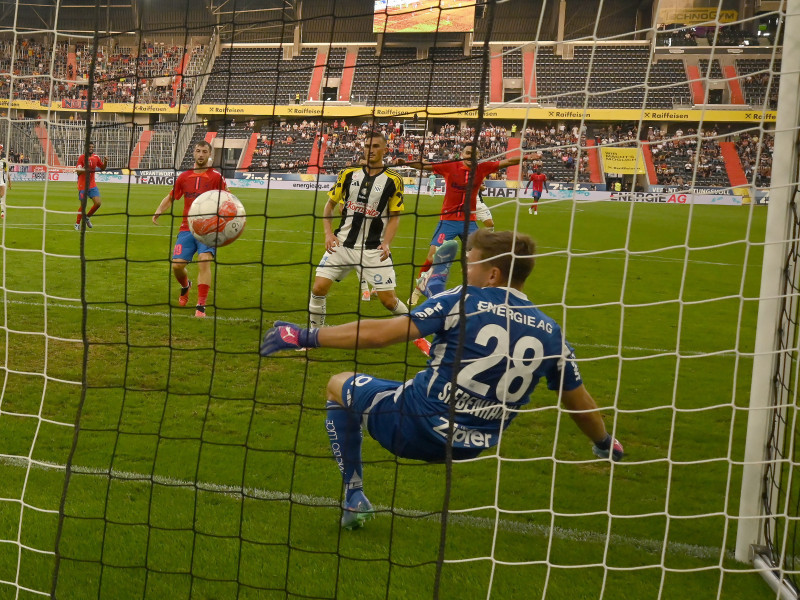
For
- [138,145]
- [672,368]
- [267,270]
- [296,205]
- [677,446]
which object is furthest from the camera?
[138,145]

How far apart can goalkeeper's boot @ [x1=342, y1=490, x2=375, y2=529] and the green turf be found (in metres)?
0.08

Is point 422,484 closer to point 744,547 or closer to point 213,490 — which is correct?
point 213,490

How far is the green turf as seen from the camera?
3.19 metres

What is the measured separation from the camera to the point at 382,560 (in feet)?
10.4

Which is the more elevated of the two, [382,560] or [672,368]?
[672,368]

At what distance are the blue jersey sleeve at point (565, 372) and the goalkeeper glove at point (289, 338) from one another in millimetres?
1039

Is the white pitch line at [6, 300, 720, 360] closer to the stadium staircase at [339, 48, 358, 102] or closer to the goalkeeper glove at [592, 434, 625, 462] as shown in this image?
the goalkeeper glove at [592, 434, 625, 462]

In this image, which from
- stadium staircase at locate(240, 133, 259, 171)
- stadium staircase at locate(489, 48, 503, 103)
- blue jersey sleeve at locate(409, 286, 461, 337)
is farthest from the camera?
stadium staircase at locate(489, 48, 503, 103)

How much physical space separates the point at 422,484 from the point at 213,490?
1.12 m

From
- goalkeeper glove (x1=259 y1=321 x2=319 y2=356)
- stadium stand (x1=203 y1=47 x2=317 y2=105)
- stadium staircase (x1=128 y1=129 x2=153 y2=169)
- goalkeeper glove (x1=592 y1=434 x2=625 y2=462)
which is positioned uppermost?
stadium stand (x1=203 y1=47 x2=317 y2=105)

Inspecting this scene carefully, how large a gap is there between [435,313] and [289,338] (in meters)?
0.60

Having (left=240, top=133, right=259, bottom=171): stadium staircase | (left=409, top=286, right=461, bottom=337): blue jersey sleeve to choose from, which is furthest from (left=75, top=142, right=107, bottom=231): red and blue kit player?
(left=240, top=133, right=259, bottom=171): stadium staircase

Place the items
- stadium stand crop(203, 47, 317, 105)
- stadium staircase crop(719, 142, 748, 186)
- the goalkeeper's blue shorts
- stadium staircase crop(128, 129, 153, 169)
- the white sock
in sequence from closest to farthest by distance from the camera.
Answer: the goalkeeper's blue shorts < the white sock < stadium staircase crop(128, 129, 153, 169) < stadium staircase crop(719, 142, 748, 186) < stadium stand crop(203, 47, 317, 105)

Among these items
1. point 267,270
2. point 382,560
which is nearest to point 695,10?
point 267,270
